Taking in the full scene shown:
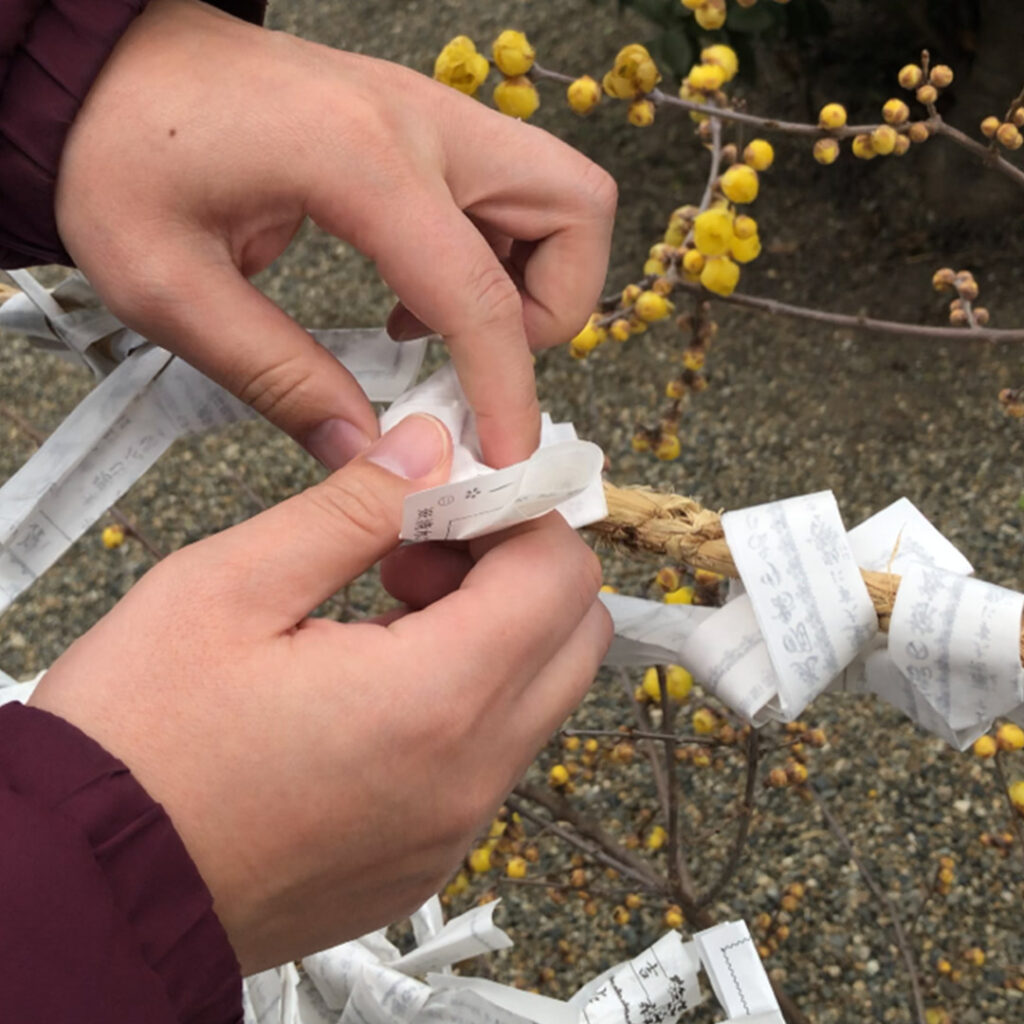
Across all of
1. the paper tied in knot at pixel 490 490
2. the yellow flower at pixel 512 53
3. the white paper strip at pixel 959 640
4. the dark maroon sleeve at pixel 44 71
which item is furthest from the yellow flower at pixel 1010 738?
the dark maroon sleeve at pixel 44 71

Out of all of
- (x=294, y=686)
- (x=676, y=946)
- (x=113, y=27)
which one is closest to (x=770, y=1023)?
(x=676, y=946)

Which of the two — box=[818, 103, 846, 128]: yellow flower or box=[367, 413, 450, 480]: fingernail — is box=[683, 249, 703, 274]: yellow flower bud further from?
box=[367, 413, 450, 480]: fingernail

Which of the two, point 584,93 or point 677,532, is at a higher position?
point 584,93

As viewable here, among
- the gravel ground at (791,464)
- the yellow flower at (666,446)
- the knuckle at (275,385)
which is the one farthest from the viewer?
the gravel ground at (791,464)

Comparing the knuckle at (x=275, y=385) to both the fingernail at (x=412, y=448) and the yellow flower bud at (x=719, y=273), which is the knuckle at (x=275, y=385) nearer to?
the fingernail at (x=412, y=448)

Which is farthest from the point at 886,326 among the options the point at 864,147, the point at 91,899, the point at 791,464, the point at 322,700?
the point at 791,464

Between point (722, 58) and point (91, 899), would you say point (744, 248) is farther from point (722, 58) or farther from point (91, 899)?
point (91, 899)
